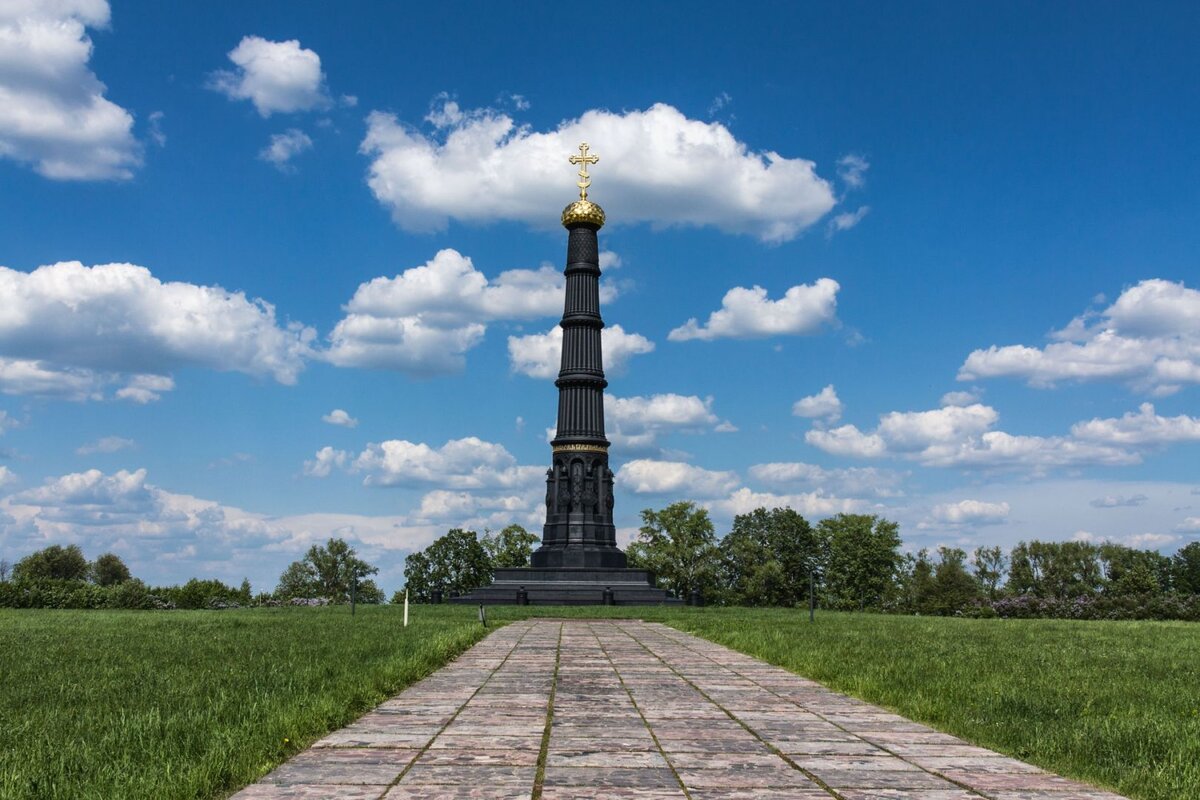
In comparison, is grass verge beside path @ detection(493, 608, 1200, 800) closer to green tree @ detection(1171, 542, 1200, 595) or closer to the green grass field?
the green grass field

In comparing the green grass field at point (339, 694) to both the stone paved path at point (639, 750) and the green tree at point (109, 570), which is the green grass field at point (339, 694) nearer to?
the stone paved path at point (639, 750)

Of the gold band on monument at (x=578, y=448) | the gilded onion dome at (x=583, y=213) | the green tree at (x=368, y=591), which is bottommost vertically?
the green tree at (x=368, y=591)

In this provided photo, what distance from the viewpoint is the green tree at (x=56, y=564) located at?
217 ft

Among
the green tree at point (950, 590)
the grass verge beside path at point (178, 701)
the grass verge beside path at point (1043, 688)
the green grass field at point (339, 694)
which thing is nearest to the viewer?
the grass verge beside path at point (178, 701)

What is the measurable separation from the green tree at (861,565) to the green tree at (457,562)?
78.9ft

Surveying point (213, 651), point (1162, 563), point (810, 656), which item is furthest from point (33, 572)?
point (1162, 563)

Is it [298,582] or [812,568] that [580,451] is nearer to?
[812,568]

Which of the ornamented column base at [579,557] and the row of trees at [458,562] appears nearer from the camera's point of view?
the ornamented column base at [579,557]

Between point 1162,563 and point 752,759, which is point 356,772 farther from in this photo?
point 1162,563

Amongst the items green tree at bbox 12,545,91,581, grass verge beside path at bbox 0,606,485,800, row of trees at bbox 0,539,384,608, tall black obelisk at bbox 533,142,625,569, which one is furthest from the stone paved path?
green tree at bbox 12,545,91,581

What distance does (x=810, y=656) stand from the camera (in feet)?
40.9

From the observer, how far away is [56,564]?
221ft

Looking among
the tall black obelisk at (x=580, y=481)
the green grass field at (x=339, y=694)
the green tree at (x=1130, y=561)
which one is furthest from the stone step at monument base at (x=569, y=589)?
the green tree at (x=1130, y=561)

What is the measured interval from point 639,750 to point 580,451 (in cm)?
3481
